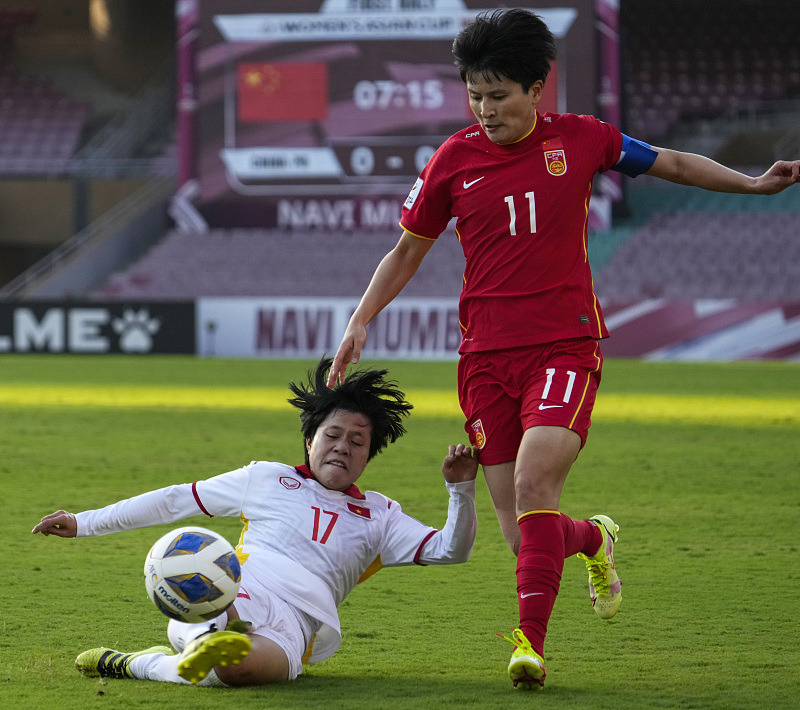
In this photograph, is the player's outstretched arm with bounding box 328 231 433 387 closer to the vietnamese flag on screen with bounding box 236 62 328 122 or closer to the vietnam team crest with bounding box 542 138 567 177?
the vietnam team crest with bounding box 542 138 567 177

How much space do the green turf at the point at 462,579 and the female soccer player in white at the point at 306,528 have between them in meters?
0.10

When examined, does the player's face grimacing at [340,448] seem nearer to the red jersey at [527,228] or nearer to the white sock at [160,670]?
the red jersey at [527,228]

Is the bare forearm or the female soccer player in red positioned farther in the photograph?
the bare forearm

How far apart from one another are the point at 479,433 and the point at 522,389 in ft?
0.63

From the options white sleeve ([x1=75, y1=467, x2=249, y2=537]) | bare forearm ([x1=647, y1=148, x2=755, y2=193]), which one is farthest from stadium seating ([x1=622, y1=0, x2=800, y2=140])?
white sleeve ([x1=75, y1=467, x2=249, y2=537])

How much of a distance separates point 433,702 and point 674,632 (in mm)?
1208

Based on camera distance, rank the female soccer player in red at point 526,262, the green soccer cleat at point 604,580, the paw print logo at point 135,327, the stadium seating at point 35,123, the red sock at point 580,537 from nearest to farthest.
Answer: the female soccer player in red at point 526,262
the red sock at point 580,537
the green soccer cleat at point 604,580
the paw print logo at point 135,327
the stadium seating at point 35,123

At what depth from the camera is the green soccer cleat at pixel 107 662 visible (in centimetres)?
350

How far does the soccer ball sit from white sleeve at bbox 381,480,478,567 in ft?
1.95

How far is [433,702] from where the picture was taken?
3258 millimetres

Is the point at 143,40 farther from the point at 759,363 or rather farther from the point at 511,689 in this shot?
the point at 511,689

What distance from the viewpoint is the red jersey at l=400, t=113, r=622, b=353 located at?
3.65 metres

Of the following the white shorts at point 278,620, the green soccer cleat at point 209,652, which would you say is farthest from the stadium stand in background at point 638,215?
the green soccer cleat at point 209,652

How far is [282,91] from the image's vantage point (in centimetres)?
2425
